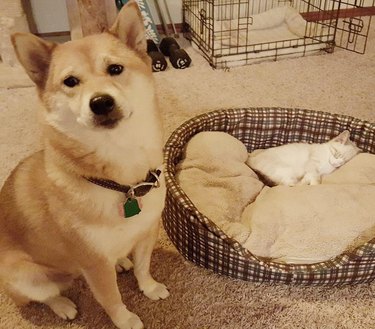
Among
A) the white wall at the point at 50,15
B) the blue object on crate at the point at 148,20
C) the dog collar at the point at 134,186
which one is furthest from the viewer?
the white wall at the point at 50,15

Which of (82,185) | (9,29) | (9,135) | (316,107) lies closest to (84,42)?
A: (82,185)

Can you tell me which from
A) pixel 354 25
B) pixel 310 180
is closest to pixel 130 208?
pixel 310 180

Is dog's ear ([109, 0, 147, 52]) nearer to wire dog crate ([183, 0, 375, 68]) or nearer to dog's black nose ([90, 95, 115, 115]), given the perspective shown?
dog's black nose ([90, 95, 115, 115])

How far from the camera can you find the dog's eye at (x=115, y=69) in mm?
1010

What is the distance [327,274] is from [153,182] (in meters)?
0.63

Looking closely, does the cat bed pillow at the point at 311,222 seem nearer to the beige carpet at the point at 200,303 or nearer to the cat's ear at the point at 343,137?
the beige carpet at the point at 200,303

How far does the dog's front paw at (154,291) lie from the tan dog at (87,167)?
0.60 feet

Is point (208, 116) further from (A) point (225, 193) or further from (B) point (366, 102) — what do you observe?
(B) point (366, 102)

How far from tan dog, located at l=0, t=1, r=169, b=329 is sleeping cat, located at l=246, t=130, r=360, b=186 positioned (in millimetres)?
802

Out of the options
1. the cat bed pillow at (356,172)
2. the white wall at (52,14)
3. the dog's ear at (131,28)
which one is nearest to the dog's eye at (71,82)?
the dog's ear at (131,28)

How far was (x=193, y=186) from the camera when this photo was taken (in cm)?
166

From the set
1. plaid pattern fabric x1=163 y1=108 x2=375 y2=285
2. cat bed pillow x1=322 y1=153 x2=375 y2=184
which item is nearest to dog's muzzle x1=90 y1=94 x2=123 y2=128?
plaid pattern fabric x1=163 y1=108 x2=375 y2=285

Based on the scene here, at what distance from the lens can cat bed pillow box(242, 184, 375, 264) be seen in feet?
4.63

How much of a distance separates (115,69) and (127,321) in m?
0.73
